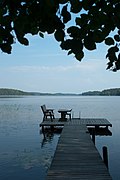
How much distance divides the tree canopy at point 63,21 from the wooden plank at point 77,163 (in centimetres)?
553

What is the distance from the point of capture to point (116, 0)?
245cm

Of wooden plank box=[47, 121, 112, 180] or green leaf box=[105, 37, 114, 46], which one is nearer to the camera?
green leaf box=[105, 37, 114, 46]

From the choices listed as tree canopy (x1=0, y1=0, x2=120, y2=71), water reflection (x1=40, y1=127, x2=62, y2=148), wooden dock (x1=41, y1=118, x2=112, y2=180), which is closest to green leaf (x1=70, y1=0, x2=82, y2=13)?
tree canopy (x1=0, y1=0, x2=120, y2=71)

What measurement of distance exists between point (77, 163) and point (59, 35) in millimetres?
7160

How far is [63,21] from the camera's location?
95.5 inches

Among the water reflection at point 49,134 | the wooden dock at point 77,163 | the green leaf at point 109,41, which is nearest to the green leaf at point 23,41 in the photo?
the green leaf at point 109,41

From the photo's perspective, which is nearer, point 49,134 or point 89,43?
point 89,43

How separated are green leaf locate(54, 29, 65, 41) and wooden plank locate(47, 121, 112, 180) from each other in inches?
220

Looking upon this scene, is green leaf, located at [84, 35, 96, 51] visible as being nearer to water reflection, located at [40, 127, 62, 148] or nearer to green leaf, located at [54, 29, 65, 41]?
green leaf, located at [54, 29, 65, 41]

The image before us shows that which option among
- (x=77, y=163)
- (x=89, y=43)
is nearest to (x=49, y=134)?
(x=77, y=163)

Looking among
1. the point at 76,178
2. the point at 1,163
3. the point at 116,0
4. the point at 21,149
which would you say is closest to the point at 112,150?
the point at 21,149

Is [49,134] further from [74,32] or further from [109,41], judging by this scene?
[74,32]

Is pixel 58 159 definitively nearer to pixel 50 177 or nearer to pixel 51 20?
pixel 50 177

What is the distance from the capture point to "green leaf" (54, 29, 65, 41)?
2.37m
